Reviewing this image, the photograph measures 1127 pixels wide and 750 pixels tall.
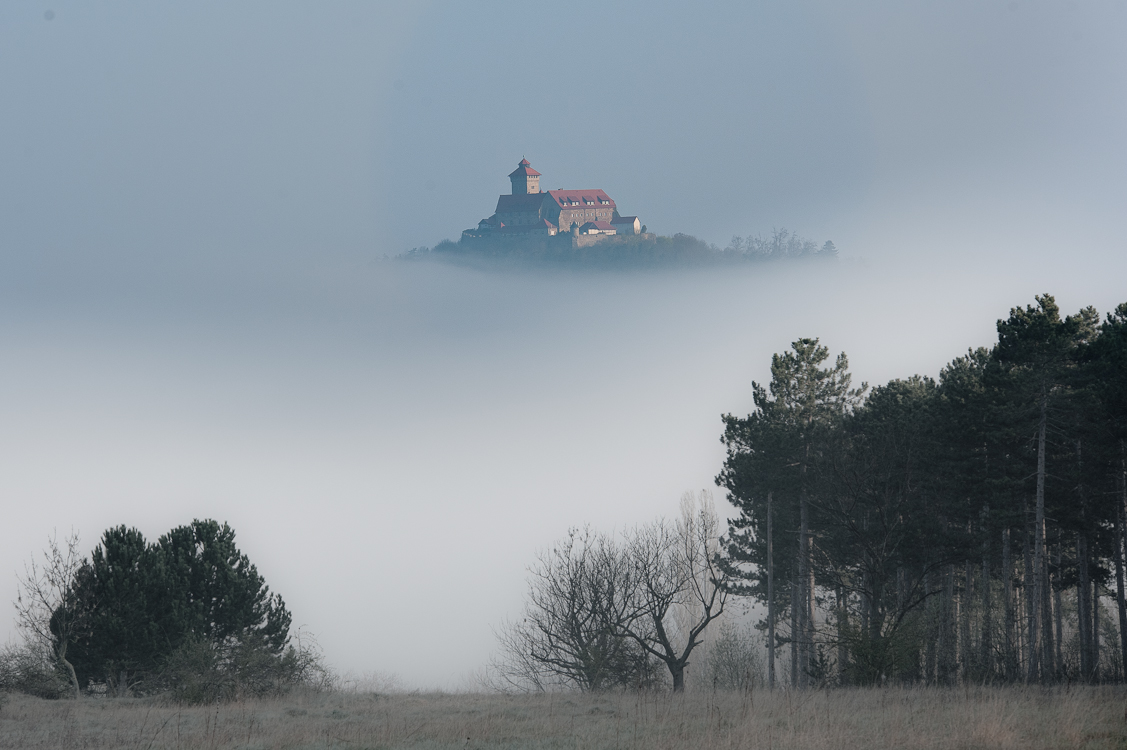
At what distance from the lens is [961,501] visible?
40.0 meters

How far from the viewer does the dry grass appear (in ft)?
46.3

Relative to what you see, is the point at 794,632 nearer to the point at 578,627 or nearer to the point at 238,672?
the point at 578,627

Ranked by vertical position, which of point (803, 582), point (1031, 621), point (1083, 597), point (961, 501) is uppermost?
point (961, 501)

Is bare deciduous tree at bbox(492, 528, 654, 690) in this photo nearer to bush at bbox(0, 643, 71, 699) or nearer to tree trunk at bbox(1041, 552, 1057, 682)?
tree trunk at bbox(1041, 552, 1057, 682)

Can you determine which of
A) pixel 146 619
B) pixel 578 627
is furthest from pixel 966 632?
pixel 146 619

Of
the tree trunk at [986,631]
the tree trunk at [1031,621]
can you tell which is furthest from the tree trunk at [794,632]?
the tree trunk at [1031,621]

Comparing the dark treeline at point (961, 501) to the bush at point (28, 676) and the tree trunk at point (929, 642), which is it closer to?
A: the tree trunk at point (929, 642)

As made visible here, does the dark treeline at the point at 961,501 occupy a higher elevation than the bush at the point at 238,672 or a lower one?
higher

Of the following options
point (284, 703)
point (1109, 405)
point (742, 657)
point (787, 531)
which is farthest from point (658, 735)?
point (742, 657)

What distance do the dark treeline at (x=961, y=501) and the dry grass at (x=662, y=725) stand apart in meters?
8.07

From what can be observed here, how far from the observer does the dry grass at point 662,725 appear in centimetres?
1412

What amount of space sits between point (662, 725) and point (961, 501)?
27538mm

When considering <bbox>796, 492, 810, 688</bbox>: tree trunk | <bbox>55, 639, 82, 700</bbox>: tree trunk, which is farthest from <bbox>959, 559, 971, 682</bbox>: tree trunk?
<bbox>55, 639, 82, 700</bbox>: tree trunk

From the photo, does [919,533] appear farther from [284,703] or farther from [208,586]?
[208,586]
